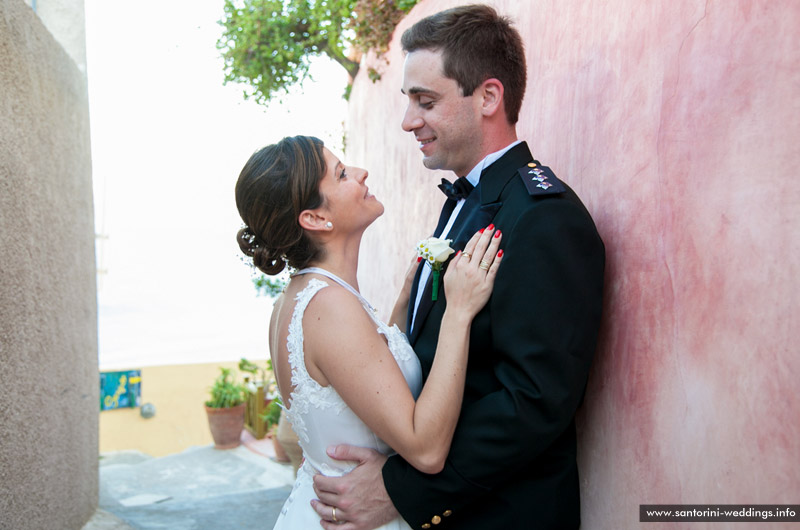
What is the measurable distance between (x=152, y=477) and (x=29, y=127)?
522cm

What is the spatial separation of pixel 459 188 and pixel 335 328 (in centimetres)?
64

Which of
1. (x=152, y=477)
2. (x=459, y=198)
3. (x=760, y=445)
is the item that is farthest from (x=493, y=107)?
(x=152, y=477)

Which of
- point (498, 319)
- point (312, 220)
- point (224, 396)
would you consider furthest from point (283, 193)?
point (224, 396)

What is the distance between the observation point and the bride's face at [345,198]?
2.14 meters

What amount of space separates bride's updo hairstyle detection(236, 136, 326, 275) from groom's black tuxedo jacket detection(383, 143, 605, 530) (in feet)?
2.06

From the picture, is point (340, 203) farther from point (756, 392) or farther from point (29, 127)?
point (29, 127)

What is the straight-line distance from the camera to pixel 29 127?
3344 millimetres

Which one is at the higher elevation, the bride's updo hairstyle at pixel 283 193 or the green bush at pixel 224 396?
the bride's updo hairstyle at pixel 283 193

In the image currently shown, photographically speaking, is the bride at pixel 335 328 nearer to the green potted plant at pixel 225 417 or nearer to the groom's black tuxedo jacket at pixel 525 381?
the groom's black tuxedo jacket at pixel 525 381

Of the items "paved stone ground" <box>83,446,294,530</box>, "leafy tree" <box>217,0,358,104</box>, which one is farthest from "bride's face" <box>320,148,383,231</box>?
"leafy tree" <box>217,0,358,104</box>

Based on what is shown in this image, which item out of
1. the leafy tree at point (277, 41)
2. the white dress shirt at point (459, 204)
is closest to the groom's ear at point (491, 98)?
the white dress shirt at point (459, 204)

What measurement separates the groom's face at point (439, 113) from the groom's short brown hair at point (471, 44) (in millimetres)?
27

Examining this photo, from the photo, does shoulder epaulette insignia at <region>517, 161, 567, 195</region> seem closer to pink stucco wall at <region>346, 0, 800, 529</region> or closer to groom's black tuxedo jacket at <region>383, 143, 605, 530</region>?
groom's black tuxedo jacket at <region>383, 143, 605, 530</region>

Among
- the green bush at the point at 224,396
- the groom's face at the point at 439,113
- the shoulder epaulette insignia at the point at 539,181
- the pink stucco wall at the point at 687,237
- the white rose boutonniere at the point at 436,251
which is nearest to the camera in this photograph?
the pink stucco wall at the point at 687,237
